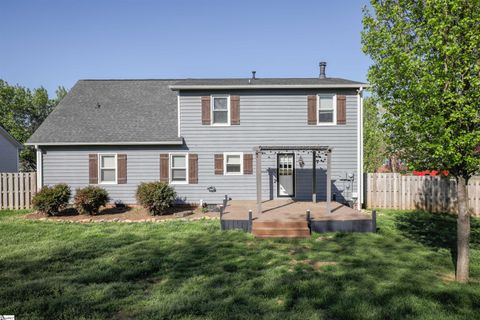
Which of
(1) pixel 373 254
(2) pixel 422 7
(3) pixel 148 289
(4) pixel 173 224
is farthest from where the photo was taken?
(4) pixel 173 224

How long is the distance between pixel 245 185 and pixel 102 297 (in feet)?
32.3

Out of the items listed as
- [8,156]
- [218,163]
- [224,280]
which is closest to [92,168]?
[218,163]

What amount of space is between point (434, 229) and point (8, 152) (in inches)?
1112

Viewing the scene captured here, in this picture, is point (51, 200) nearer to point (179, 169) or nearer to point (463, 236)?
point (179, 169)

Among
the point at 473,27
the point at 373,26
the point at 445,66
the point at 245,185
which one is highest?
the point at 373,26

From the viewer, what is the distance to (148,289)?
559 centimetres

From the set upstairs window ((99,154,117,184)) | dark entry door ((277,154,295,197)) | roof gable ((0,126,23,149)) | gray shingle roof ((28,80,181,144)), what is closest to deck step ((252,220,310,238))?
dark entry door ((277,154,295,197))

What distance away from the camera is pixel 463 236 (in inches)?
244

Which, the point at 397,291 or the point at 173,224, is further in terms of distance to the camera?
the point at 173,224

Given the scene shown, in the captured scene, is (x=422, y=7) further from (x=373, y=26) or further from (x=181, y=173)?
(x=181, y=173)

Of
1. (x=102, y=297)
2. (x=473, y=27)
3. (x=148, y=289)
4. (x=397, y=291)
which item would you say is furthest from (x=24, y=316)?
(x=473, y=27)

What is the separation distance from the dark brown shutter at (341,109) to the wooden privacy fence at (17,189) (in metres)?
15.8

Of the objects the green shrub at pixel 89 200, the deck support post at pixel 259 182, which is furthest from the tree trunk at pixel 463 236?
the green shrub at pixel 89 200

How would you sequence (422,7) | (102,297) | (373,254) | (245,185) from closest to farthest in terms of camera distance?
(102,297) → (422,7) → (373,254) → (245,185)
